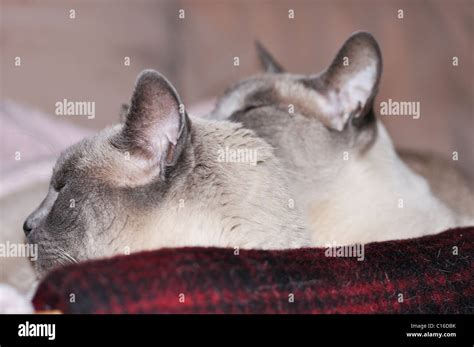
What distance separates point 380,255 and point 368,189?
53cm

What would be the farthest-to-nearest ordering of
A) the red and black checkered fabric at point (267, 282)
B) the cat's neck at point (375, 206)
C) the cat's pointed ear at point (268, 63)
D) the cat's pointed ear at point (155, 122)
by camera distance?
1. the cat's pointed ear at point (268, 63)
2. the cat's neck at point (375, 206)
3. the cat's pointed ear at point (155, 122)
4. the red and black checkered fabric at point (267, 282)

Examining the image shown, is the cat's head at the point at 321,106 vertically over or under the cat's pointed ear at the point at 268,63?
under

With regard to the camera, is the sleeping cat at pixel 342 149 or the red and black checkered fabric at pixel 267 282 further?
the sleeping cat at pixel 342 149

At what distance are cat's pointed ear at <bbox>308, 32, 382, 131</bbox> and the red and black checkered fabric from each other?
58 cm

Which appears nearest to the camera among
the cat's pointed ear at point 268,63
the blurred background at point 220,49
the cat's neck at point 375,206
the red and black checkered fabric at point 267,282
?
the red and black checkered fabric at point 267,282

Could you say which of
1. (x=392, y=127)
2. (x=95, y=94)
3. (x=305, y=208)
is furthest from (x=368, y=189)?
(x=95, y=94)

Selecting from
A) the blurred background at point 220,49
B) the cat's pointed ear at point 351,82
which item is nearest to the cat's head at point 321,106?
the cat's pointed ear at point 351,82

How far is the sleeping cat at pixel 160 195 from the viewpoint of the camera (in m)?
1.25

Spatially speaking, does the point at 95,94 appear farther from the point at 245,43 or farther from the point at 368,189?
the point at 368,189

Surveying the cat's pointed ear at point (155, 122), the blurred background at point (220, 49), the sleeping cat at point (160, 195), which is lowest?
the sleeping cat at point (160, 195)

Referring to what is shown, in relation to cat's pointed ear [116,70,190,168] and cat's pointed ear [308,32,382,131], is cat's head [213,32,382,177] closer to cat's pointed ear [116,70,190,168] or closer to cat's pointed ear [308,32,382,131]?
cat's pointed ear [308,32,382,131]

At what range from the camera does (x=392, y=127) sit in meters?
2.74

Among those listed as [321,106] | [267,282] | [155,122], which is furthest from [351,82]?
[267,282]

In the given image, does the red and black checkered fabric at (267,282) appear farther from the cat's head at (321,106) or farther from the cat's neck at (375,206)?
the cat's head at (321,106)
